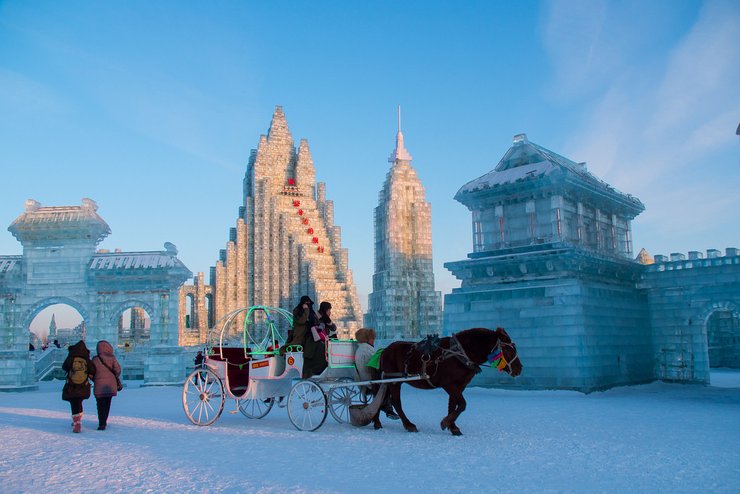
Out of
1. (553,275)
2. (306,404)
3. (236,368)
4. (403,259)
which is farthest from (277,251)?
(306,404)

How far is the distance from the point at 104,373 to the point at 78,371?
445 mm

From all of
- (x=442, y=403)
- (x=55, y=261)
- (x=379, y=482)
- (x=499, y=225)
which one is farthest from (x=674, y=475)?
(x=55, y=261)

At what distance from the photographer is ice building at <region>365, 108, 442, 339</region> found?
56.3 meters

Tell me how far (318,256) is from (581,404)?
1693 inches

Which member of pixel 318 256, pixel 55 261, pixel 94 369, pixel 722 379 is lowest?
pixel 722 379

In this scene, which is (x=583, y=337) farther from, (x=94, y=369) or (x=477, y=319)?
(x=94, y=369)

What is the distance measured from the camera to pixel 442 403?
16.2 meters

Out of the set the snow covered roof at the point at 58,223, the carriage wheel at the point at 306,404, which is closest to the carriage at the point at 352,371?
the carriage wheel at the point at 306,404

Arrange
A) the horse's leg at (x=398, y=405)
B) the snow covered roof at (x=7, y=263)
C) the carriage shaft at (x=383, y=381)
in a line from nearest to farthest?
the carriage shaft at (x=383, y=381), the horse's leg at (x=398, y=405), the snow covered roof at (x=7, y=263)

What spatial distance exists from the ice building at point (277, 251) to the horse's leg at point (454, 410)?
142 feet

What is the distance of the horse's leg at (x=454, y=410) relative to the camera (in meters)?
10.1

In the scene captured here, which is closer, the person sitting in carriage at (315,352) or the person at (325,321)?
the person sitting in carriage at (315,352)

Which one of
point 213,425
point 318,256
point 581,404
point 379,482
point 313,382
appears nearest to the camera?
point 379,482

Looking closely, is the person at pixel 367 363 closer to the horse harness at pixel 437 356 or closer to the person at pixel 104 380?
the horse harness at pixel 437 356
